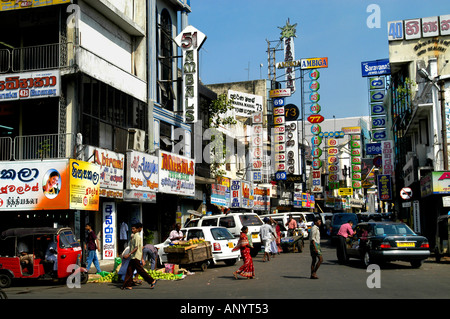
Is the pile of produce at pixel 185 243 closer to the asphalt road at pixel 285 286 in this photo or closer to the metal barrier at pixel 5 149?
the asphalt road at pixel 285 286

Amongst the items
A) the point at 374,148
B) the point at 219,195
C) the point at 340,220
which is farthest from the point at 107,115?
the point at 374,148

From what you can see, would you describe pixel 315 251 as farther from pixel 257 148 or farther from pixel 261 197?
pixel 261 197

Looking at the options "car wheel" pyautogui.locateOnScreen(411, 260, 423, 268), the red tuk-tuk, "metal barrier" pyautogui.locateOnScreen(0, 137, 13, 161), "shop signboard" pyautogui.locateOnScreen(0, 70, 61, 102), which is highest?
"shop signboard" pyautogui.locateOnScreen(0, 70, 61, 102)

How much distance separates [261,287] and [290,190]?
1838 inches

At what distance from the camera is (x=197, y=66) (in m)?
28.4

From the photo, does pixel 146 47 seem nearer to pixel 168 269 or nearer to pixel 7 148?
pixel 7 148

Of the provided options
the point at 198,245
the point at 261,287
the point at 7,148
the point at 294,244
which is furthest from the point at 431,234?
the point at 7,148

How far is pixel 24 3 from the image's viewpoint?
840 inches

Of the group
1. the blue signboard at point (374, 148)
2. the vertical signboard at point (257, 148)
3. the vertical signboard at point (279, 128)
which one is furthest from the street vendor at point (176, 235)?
the blue signboard at point (374, 148)

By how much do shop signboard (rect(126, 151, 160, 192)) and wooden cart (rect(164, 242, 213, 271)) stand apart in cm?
625

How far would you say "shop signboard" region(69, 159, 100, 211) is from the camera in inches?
740

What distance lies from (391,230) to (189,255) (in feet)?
22.8

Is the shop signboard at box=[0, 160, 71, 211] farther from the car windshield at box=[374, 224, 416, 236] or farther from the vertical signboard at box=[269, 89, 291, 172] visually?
the vertical signboard at box=[269, 89, 291, 172]

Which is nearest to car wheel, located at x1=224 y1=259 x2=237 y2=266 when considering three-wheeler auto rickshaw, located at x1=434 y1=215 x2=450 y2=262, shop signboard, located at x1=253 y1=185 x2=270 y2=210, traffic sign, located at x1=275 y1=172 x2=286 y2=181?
three-wheeler auto rickshaw, located at x1=434 y1=215 x2=450 y2=262
